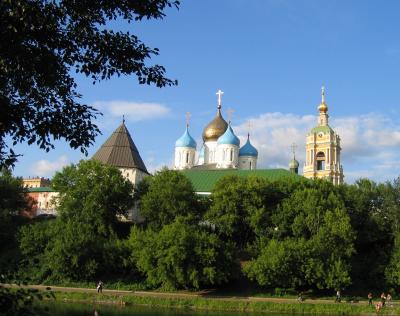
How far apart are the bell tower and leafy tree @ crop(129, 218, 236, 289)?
47012mm

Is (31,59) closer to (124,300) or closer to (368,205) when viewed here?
(124,300)

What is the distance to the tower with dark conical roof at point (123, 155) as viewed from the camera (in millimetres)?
58844

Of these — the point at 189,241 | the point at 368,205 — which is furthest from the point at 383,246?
the point at 189,241

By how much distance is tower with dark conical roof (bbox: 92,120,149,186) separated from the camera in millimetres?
58844

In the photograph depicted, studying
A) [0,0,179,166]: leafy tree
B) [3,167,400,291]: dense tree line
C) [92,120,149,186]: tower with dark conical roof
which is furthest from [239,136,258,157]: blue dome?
[0,0,179,166]: leafy tree

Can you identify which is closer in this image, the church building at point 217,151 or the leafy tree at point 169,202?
the leafy tree at point 169,202

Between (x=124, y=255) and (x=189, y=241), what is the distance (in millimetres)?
5876

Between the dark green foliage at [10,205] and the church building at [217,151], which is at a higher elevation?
the church building at [217,151]

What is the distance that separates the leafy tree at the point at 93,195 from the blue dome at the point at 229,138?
26.7 metres

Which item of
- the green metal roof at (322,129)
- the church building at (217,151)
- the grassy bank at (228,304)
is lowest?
the grassy bank at (228,304)

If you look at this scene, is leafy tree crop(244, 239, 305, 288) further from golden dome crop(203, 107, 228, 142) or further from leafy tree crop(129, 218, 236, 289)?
golden dome crop(203, 107, 228, 142)

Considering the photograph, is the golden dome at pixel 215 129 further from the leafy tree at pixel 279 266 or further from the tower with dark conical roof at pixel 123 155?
the leafy tree at pixel 279 266

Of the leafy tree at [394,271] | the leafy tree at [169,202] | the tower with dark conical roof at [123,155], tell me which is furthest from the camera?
the tower with dark conical roof at [123,155]

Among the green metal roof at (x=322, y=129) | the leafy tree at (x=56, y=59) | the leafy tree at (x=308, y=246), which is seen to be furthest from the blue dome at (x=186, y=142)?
the leafy tree at (x=56, y=59)
